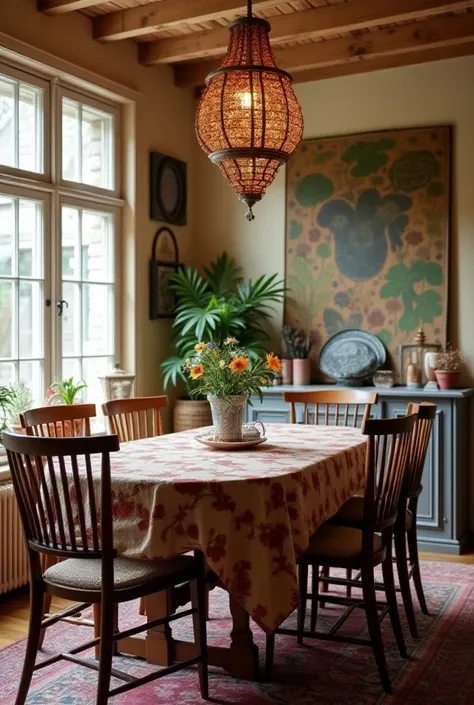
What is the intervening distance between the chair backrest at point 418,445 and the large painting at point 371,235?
1846 mm

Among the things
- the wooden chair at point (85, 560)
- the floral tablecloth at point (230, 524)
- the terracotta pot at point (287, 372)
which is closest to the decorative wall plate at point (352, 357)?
the terracotta pot at point (287, 372)

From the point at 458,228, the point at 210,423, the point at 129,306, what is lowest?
the point at 210,423

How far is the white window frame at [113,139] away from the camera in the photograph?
459cm

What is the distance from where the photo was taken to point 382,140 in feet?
17.7

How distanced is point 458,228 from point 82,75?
96.6 inches

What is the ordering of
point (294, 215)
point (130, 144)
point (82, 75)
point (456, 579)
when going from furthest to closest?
1. point (294, 215)
2. point (130, 144)
3. point (82, 75)
4. point (456, 579)

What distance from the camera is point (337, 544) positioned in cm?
302

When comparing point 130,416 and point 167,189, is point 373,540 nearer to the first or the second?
point 130,416

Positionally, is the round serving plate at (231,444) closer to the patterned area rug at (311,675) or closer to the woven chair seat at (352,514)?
the woven chair seat at (352,514)

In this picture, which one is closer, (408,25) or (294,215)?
(408,25)

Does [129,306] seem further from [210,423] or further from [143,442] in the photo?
[143,442]

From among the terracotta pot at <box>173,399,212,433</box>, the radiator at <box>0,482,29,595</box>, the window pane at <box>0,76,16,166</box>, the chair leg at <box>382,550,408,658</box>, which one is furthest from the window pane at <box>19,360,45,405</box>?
the chair leg at <box>382,550,408,658</box>

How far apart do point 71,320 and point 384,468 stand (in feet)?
7.81

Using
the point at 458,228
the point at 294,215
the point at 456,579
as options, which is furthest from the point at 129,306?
the point at 456,579
